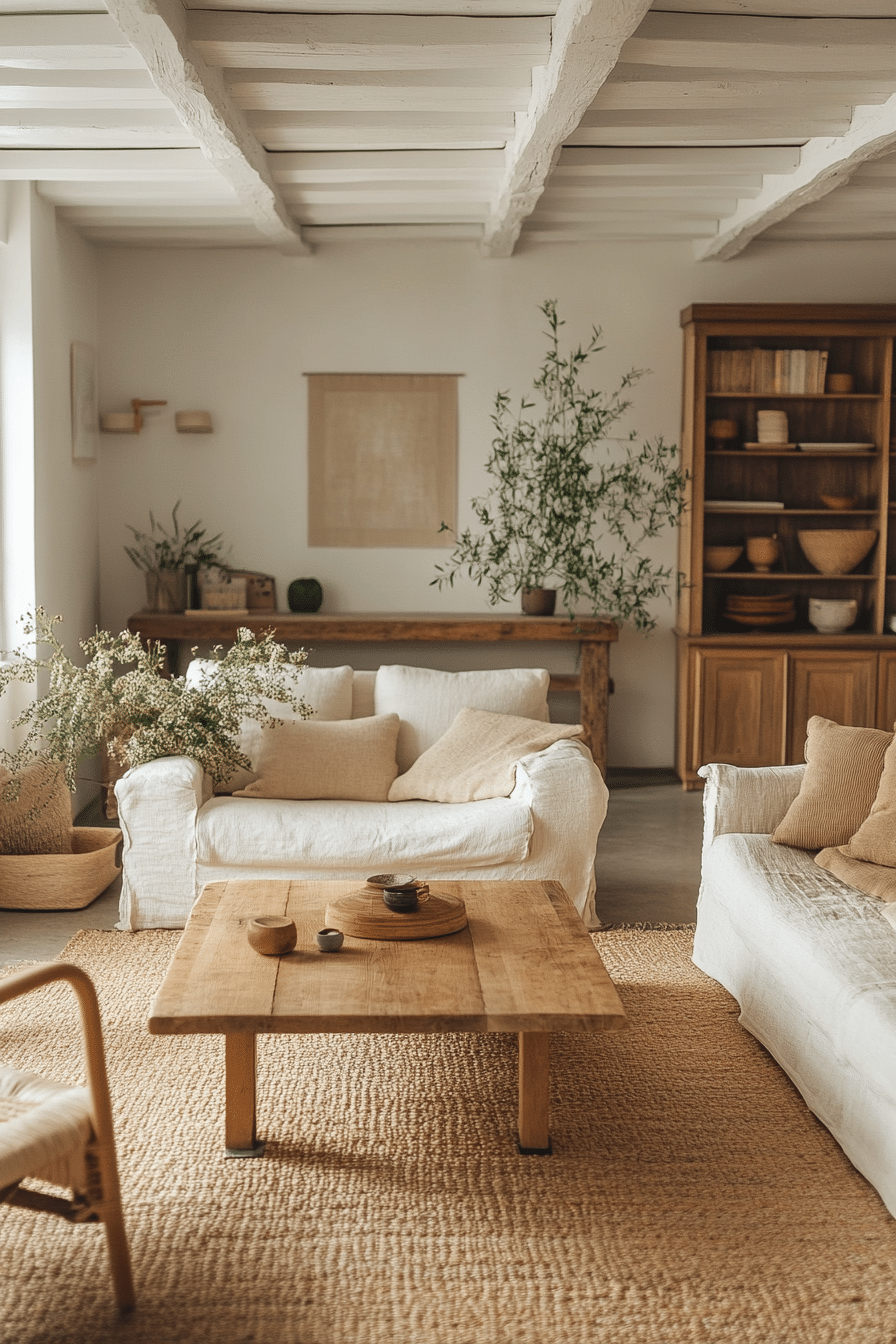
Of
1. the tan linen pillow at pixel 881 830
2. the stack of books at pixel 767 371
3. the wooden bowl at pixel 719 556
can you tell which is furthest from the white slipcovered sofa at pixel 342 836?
the stack of books at pixel 767 371

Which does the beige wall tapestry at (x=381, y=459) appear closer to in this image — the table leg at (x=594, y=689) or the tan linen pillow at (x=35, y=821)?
the table leg at (x=594, y=689)

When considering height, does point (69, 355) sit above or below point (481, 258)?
below

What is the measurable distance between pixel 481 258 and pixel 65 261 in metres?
2.01

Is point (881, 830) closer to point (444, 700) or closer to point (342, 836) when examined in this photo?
point (342, 836)

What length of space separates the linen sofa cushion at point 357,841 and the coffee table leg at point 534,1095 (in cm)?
125

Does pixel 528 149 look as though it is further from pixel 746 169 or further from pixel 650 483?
pixel 650 483

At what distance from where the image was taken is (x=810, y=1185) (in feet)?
8.05

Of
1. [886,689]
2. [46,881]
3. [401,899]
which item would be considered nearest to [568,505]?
[886,689]

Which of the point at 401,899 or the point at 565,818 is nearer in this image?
the point at 401,899

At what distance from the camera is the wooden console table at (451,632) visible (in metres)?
5.75

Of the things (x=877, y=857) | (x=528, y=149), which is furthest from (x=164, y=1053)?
(x=528, y=149)

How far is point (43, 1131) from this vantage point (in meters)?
1.91

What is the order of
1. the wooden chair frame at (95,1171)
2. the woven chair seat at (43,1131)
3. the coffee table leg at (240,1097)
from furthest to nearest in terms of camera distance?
the coffee table leg at (240,1097)
the wooden chair frame at (95,1171)
the woven chair seat at (43,1131)

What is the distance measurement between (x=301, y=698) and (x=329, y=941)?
70.9 inches
